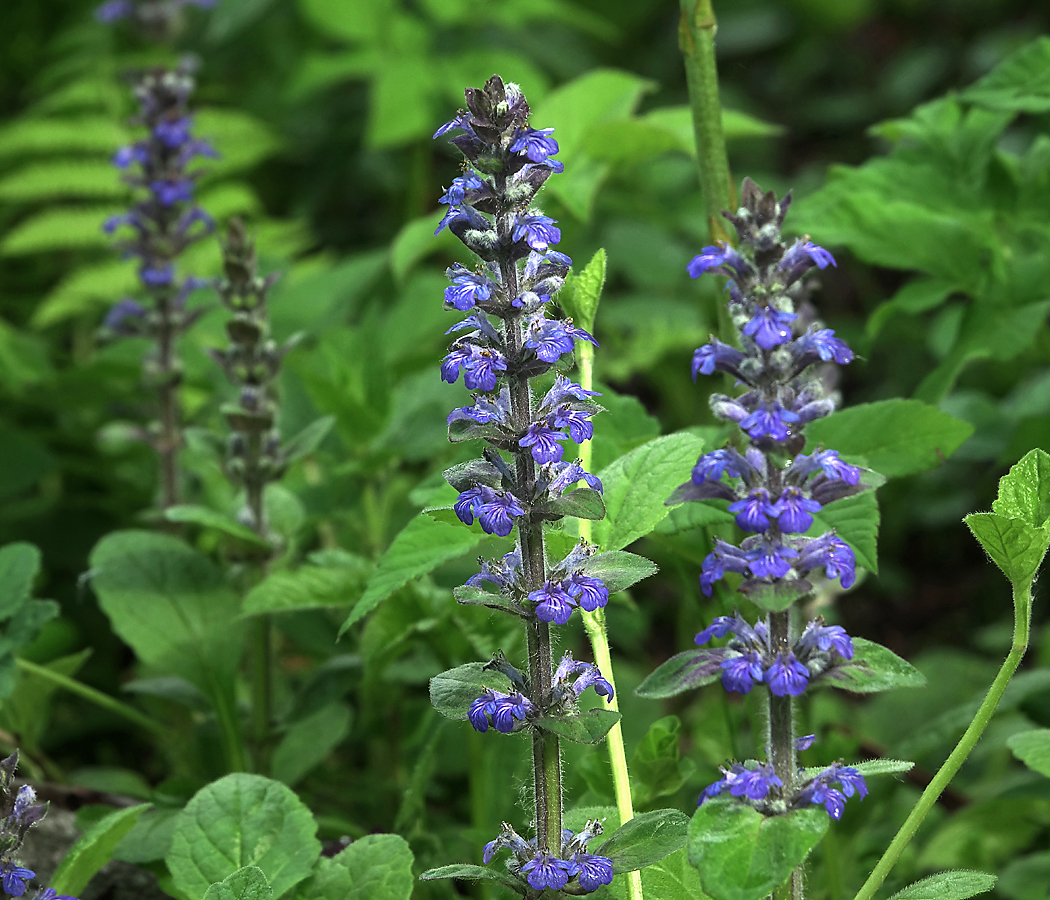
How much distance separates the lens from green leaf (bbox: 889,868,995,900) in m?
1.34

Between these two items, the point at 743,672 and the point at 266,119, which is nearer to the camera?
the point at 743,672

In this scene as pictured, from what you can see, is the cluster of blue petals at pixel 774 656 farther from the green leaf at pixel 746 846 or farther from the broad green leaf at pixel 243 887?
the broad green leaf at pixel 243 887

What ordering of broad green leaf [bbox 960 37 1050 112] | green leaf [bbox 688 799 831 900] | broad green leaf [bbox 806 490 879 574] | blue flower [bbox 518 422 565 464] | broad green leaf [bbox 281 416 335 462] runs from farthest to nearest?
broad green leaf [bbox 281 416 335 462] → broad green leaf [bbox 960 37 1050 112] → broad green leaf [bbox 806 490 879 574] → blue flower [bbox 518 422 565 464] → green leaf [bbox 688 799 831 900]

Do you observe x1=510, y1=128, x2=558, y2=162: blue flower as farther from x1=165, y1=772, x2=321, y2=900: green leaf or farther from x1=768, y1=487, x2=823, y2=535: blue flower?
x1=165, y1=772, x2=321, y2=900: green leaf

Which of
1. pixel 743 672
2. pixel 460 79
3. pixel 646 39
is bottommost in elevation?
pixel 743 672

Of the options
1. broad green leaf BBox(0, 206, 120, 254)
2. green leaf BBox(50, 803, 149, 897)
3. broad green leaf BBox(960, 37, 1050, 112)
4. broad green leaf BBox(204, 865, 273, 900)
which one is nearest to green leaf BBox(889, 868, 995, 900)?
broad green leaf BBox(204, 865, 273, 900)

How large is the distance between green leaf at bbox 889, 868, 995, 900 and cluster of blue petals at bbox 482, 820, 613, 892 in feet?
1.21

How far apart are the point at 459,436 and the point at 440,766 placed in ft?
4.31

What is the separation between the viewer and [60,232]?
393 centimetres

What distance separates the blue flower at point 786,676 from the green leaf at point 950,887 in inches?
12.2

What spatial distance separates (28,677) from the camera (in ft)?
7.12

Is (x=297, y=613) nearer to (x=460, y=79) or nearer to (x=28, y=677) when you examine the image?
(x=28, y=677)

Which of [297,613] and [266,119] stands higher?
[266,119]

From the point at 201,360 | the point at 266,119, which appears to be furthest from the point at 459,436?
the point at 266,119
